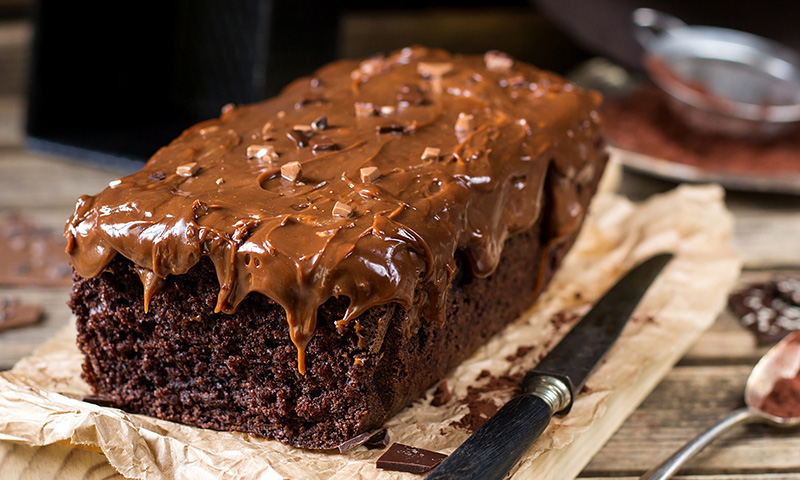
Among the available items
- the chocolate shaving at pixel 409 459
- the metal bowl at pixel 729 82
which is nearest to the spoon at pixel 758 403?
the chocolate shaving at pixel 409 459

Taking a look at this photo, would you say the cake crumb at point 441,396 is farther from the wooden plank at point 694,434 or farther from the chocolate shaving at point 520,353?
the wooden plank at point 694,434

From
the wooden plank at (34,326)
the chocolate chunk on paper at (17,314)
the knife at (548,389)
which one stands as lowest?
the wooden plank at (34,326)

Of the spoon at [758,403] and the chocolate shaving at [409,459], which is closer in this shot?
the chocolate shaving at [409,459]

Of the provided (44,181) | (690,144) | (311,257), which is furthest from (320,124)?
(690,144)

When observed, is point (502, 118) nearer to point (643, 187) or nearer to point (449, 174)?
point (449, 174)

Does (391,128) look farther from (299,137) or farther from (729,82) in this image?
(729,82)

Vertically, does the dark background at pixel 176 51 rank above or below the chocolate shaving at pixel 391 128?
below

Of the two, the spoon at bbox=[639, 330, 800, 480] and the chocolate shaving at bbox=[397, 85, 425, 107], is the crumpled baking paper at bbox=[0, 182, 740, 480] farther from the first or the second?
the chocolate shaving at bbox=[397, 85, 425, 107]
